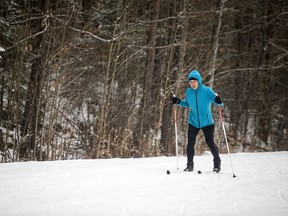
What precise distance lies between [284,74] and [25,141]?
53.4 ft

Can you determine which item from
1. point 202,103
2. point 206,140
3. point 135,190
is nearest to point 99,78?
point 202,103

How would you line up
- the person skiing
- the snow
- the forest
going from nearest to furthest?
the snow, the person skiing, the forest

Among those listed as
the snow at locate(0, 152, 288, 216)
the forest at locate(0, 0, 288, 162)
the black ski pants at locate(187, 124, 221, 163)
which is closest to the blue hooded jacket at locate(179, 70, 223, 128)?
the black ski pants at locate(187, 124, 221, 163)

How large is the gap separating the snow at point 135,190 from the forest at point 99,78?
7.48 ft

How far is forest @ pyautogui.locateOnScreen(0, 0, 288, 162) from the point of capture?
8.65m

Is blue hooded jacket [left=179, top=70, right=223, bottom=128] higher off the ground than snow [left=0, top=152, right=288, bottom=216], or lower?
higher

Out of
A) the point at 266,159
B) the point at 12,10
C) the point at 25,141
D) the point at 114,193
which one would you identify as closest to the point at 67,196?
the point at 114,193

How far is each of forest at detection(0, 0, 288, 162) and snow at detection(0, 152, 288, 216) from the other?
7.48 ft

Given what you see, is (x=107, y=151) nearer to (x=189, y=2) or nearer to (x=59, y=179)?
(x=59, y=179)

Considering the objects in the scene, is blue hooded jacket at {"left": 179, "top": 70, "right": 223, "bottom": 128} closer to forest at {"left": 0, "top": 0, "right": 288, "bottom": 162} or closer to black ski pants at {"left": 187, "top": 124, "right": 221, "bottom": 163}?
black ski pants at {"left": 187, "top": 124, "right": 221, "bottom": 163}

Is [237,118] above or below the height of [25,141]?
above

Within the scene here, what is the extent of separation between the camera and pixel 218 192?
4.75 meters

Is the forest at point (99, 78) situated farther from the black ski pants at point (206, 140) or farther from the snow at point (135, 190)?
the black ski pants at point (206, 140)

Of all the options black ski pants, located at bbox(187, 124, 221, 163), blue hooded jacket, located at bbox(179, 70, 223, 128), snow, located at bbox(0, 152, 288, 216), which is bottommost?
snow, located at bbox(0, 152, 288, 216)
